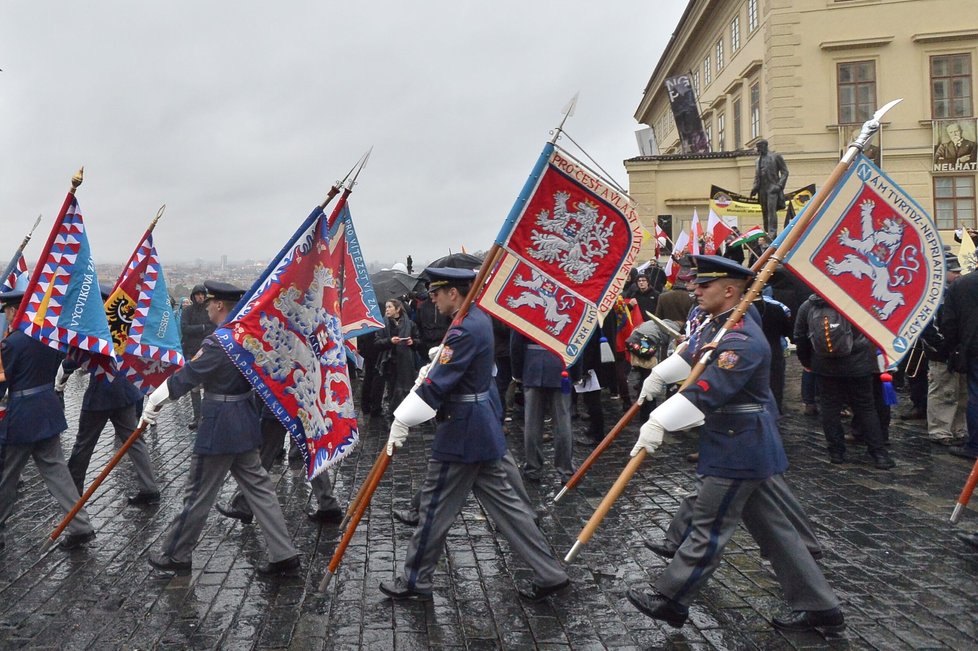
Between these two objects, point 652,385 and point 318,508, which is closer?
point 652,385

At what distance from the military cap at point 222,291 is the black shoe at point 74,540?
191 centimetres

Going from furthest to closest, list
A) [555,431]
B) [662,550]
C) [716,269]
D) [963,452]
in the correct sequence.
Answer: [963,452] < [555,431] < [662,550] < [716,269]

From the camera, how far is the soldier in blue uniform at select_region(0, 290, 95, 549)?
545 centimetres

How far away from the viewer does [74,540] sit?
17.8 feet

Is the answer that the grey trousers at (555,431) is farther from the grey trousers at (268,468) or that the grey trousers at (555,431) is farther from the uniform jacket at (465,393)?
the uniform jacket at (465,393)

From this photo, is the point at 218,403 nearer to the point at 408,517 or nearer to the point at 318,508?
the point at 318,508

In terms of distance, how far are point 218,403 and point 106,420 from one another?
1.99 m

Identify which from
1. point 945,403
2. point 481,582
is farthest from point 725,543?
point 945,403

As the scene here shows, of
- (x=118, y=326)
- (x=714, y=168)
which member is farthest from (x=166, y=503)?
(x=714, y=168)

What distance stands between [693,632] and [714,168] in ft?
70.5

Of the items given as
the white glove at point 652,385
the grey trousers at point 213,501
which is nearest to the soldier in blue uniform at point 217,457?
the grey trousers at point 213,501

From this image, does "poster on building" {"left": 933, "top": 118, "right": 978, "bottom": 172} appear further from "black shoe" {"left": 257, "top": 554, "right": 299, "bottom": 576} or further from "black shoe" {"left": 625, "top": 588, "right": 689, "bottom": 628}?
"black shoe" {"left": 257, "top": 554, "right": 299, "bottom": 576}

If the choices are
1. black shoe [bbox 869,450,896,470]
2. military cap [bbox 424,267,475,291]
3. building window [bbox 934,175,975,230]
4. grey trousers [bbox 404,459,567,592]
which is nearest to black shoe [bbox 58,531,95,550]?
grey trousers [bbox 404,459,567,592]

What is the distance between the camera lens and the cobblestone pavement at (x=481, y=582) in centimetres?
399
